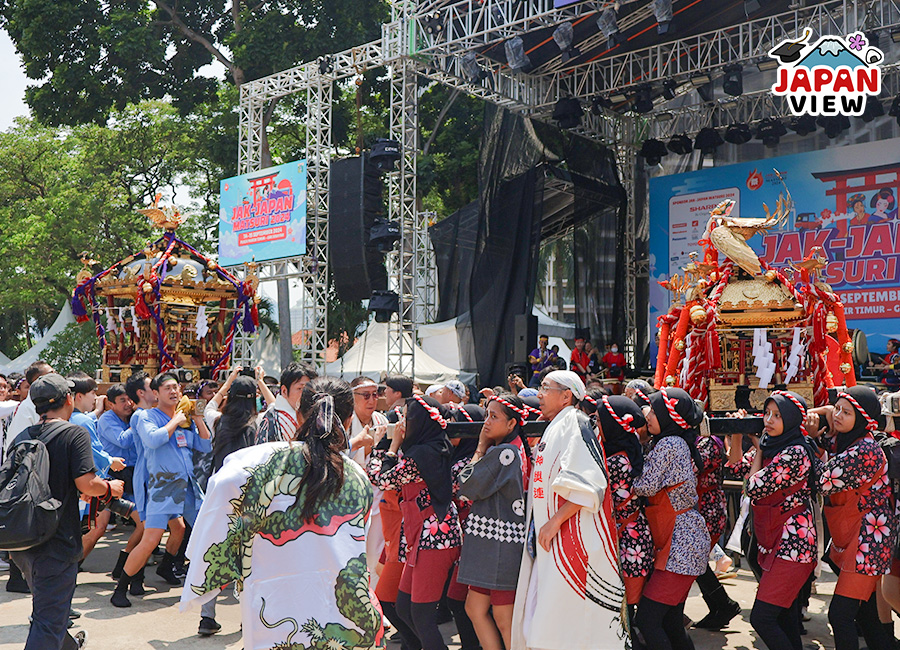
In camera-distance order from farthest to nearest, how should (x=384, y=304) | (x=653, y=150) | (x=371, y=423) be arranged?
(x=653, y=150), (x=384, y=304), (x=371, y=423)

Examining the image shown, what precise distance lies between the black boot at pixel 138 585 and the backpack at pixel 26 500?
104 inches

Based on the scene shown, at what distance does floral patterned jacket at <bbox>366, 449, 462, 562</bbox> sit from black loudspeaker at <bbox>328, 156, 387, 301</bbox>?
9.83m

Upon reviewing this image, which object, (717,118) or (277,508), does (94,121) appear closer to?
(717,118)

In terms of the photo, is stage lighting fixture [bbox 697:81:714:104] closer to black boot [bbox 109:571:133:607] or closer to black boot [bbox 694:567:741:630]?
black boot [bbox 694:567:741:630]

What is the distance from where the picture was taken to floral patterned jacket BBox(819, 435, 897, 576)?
180 inches

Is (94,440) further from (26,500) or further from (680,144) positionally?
(680,144)

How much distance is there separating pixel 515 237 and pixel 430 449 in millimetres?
10298

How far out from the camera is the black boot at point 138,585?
6.42 m

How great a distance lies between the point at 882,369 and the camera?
517 inches

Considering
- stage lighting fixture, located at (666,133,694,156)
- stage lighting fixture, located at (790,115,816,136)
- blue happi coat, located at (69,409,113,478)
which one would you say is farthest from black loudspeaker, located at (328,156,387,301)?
blue happi coat, located at (69,409,113,478)

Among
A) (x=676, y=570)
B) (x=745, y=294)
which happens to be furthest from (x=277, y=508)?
(x=745, y=294)

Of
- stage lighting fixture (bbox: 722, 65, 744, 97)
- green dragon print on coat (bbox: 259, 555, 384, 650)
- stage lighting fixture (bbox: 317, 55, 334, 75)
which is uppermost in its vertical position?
stage lighting fixture (bbox: 317, 55, 334, 75)

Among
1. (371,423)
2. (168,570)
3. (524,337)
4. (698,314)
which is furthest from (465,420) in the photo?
(524,337)

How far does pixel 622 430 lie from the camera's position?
4438 millimetres
